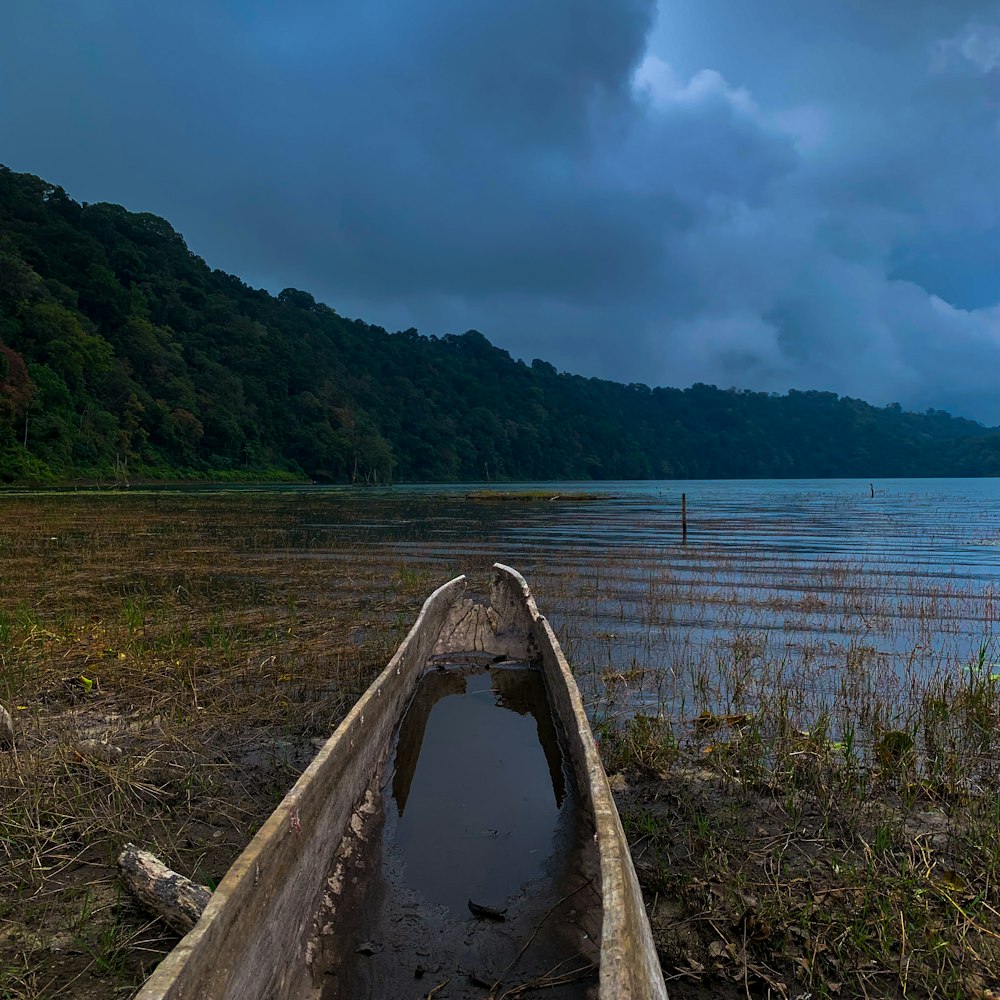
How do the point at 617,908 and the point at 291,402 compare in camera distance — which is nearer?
the point at 617,908

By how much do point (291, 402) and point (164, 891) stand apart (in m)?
91.8

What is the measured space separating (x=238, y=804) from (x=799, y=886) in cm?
318

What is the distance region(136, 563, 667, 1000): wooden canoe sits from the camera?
1.85 metres

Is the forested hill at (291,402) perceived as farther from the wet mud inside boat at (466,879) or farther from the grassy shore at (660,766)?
the wet mud inside boat at (466,879)

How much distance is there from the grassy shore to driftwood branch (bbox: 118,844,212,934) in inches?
4.1

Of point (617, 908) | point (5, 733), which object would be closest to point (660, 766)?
point (617, 908)

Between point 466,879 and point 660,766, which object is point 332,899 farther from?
point 660,766

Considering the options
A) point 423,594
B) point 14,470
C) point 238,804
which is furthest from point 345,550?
point 14,470

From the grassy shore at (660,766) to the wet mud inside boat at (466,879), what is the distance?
0.44 meters

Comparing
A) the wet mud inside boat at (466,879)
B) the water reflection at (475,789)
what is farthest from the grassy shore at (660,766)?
the water reflection at (475,789)

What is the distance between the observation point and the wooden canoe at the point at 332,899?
6.06ft

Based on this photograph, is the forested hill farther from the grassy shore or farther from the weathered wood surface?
the weathered wood surface

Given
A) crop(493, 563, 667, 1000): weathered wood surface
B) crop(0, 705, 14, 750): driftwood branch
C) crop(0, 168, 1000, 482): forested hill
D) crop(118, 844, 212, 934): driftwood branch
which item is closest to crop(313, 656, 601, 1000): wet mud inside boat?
crop(493, 563, 667, 1000): weathered wood surface

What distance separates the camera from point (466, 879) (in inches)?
131
